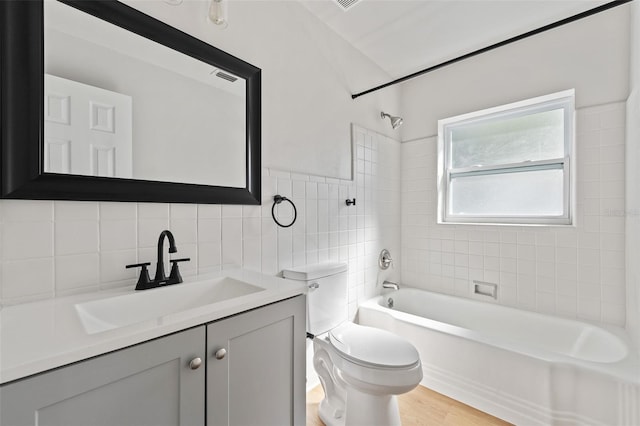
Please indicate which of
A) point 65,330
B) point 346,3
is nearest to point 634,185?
point 346,3

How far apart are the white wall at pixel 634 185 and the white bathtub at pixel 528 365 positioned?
0.21 m

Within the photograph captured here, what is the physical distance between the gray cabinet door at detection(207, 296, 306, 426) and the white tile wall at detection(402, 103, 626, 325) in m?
1.86

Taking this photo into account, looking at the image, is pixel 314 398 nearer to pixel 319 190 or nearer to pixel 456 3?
pixel 319 190

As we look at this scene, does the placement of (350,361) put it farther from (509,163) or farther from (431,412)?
(509,163)

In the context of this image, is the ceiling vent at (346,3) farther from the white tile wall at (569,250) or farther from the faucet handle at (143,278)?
the faucet handle at (143,278)

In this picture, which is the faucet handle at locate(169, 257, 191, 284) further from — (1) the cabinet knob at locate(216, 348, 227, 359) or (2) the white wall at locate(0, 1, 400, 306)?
(1) the cabinet knob at locate(216, 348, 227, 359)

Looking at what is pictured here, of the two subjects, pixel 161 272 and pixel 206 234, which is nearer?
pixel 161 272

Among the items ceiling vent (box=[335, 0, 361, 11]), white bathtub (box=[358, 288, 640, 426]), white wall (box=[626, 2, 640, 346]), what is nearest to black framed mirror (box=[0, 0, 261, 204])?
ceiling vent (box=[335, 0, 361, 11])

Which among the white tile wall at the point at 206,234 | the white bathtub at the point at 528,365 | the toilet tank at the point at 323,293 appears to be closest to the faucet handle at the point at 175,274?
the white tile wall at the point at 206,234

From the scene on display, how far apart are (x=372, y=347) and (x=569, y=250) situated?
1.61 metres

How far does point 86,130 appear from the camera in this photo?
0.99 m

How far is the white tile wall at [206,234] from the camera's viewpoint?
0.89 metres

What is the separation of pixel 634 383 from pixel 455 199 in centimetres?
159

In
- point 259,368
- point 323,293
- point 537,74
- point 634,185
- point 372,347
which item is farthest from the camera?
point 537,74
